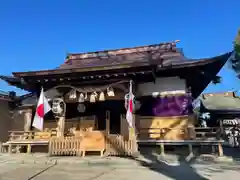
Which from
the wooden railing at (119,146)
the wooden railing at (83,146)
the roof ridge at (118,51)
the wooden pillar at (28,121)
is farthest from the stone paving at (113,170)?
the roof ridge at (118,51)

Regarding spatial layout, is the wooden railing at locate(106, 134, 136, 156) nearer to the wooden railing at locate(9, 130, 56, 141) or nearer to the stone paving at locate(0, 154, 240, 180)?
the stone paving at locate(0, 154, 240, 180)

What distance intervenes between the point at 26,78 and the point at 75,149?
482cm

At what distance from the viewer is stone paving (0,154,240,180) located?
6.78 metres

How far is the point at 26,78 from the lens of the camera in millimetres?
12586

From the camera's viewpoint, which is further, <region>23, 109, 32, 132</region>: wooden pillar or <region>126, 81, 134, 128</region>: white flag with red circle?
<region>23, 109, 32, 132</region>: wooden pillar

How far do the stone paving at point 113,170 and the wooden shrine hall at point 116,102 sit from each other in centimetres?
161

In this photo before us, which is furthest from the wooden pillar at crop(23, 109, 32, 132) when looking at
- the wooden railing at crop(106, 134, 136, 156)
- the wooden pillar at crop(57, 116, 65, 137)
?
the wooden railing at crop(106, 134, 136, 156)

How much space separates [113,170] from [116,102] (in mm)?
6164

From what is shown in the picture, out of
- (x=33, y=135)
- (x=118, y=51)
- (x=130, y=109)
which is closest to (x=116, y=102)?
(x=130, y=109)

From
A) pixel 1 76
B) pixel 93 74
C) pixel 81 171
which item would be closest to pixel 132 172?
pixel 81 171

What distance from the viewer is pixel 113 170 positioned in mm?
7730

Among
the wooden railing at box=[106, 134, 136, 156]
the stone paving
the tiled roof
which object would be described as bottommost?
the stone paving

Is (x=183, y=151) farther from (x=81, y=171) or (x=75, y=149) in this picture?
(x=81, y=171)

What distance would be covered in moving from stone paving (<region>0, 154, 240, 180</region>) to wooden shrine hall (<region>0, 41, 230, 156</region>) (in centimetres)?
161
